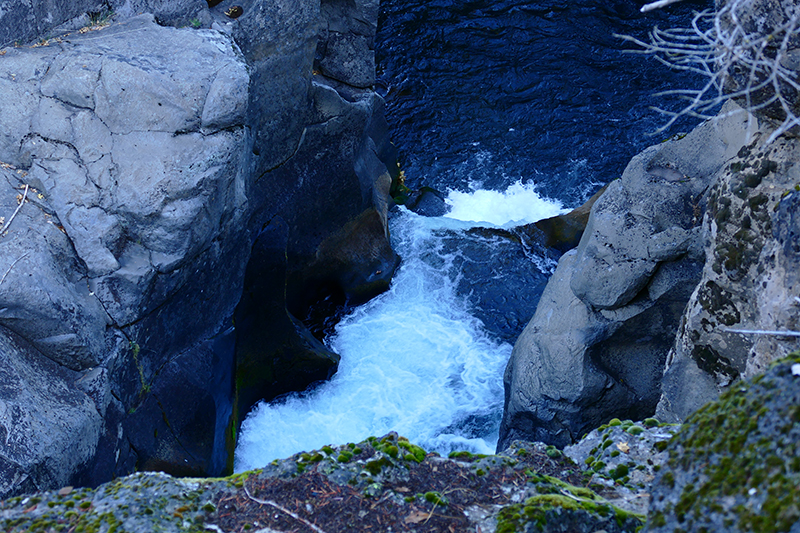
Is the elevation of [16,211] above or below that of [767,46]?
below

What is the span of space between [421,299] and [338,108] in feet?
13.5

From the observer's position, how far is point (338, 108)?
11.2 meters

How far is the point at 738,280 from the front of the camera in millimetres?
6027

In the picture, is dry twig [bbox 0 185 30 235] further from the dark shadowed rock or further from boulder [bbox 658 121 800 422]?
boulder [bbox 658 121 800 422]

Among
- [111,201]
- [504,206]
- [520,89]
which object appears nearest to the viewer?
[111,201]

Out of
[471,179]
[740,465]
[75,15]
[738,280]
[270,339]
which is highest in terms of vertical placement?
[75,15]

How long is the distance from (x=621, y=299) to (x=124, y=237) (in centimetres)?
615

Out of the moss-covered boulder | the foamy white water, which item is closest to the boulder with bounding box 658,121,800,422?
the moss-covered boulder

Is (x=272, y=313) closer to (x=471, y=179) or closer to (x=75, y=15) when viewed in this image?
(x=75, y=15)

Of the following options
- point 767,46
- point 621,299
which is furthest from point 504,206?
point 767,46

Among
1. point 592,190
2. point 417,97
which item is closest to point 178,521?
Answer: point 592,190

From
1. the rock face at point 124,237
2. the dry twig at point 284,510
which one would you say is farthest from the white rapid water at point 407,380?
the dry twig at point 284,510

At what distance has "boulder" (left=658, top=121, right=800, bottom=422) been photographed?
16.6ft

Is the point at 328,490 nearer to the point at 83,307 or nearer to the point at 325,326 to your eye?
the point at 83,307
